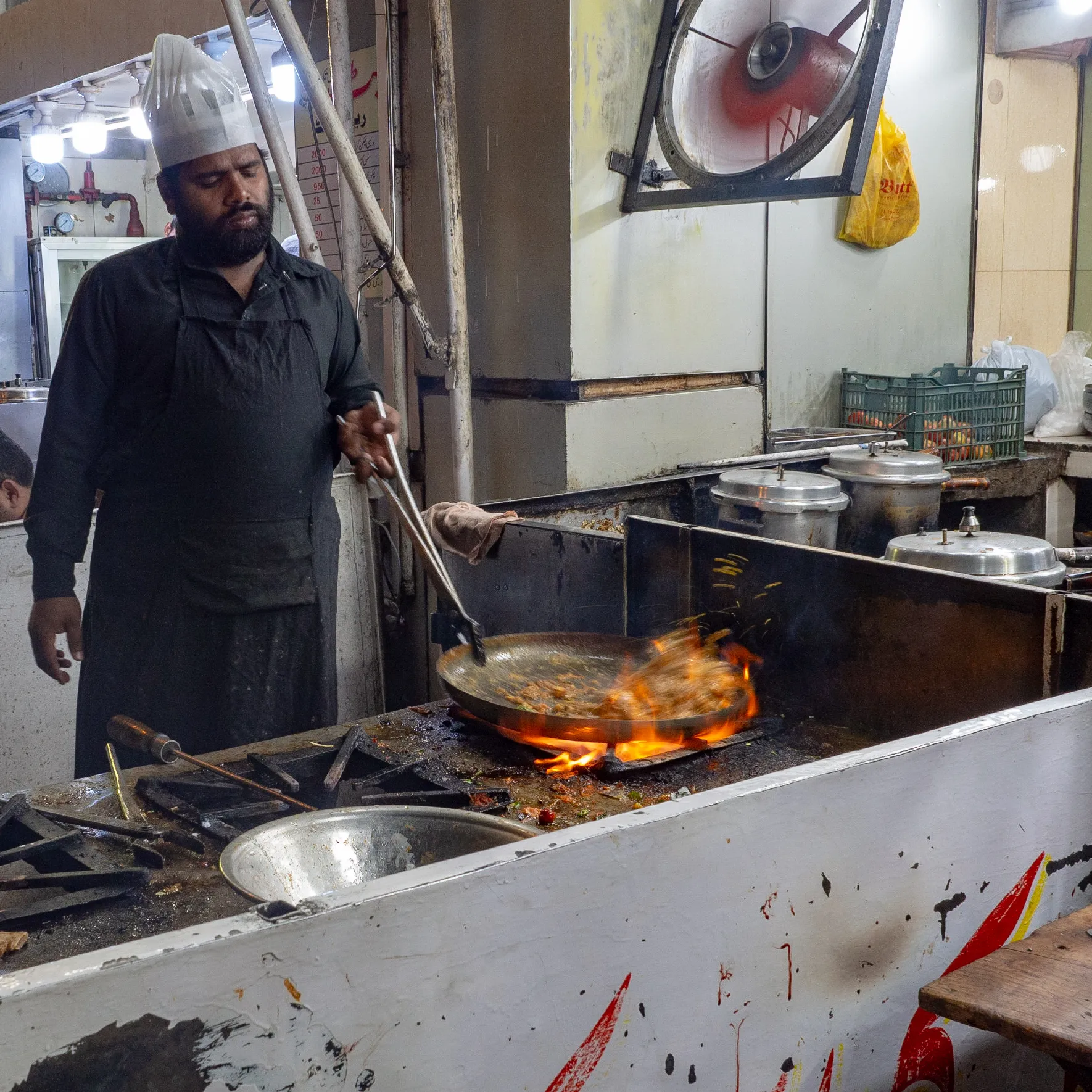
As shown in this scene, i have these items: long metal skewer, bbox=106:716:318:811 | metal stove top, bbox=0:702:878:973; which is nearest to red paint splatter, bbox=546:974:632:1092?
metal stove top, bbox=0:702:878:973

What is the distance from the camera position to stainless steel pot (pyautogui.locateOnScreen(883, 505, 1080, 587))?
90.8 inches

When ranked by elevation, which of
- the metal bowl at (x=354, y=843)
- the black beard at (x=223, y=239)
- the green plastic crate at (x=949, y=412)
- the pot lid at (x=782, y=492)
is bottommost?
the metal bowl at (x=354, y=843)

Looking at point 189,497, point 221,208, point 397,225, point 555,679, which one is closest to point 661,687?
point 555,679

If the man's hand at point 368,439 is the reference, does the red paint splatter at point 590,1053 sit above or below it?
below

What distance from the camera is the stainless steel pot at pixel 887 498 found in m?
3.24

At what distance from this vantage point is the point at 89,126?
676 centimetres

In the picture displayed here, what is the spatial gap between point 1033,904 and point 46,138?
294 inches

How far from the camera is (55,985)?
883 millimetres

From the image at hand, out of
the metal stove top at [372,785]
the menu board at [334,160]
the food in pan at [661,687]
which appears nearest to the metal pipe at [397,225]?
the menu board at [334,160]

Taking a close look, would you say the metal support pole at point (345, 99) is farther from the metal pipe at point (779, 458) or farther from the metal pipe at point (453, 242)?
the metal pipe at point (779, 458)

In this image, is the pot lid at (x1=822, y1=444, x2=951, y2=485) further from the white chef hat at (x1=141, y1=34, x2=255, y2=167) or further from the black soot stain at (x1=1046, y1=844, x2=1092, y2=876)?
the white chef hat at (x1=141, y1=34, x2=255, y2=167)

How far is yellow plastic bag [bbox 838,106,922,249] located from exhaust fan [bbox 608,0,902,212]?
0.95 m

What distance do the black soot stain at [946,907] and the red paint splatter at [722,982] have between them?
1.09 feet

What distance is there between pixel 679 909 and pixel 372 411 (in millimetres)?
1538
